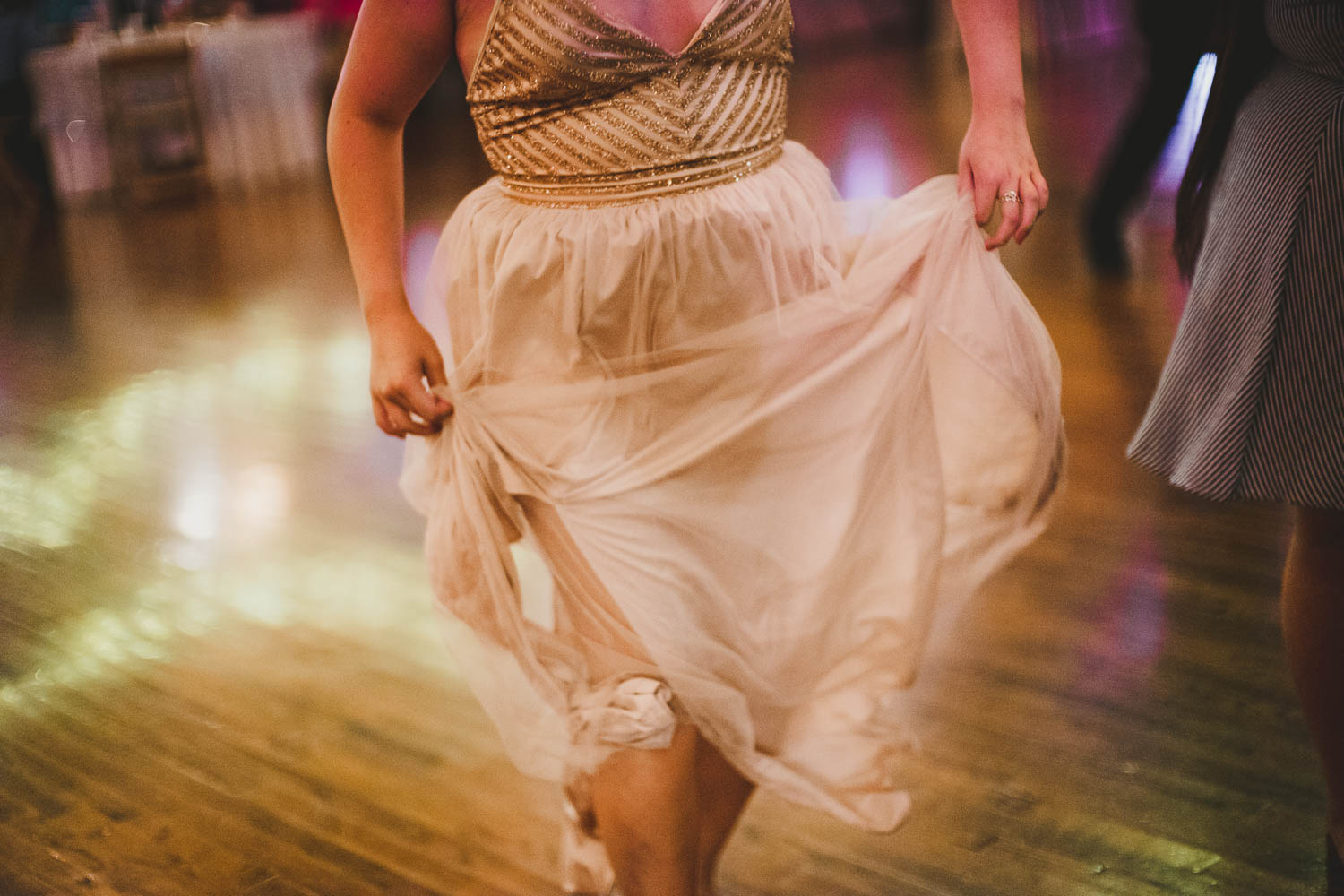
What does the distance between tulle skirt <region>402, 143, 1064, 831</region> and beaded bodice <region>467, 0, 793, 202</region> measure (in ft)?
0.11

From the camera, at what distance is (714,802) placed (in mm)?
1620

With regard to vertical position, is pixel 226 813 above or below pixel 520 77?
below

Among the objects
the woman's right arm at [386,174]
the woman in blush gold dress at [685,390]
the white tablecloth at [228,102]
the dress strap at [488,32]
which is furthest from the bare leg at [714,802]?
the white tablecloth at [228,102]

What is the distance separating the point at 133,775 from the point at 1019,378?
1.55 m

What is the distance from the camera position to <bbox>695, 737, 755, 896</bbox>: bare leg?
1600mm

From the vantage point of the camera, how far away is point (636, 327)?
140cm

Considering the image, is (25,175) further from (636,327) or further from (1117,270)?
(636,327)

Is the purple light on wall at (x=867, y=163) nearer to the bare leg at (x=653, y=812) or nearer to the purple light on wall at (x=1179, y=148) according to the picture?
the purple light on wall at (x=1179, y=148)

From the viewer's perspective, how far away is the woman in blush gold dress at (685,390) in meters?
1.35

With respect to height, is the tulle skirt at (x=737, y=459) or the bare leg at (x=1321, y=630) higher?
the tulle skirt at (x=737, y=459)

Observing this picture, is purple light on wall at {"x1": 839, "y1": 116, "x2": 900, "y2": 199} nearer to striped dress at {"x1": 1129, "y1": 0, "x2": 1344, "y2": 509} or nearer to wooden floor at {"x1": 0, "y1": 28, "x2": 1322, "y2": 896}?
wooden floor at {"x1": 0, "y1": 28, "x2": 1322, "y2": 896}

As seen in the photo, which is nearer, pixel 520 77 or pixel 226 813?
pixel 520 77

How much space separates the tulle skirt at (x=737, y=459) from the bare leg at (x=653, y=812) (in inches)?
1.1

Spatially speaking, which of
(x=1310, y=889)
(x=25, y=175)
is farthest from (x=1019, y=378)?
(x=25, y=175)
